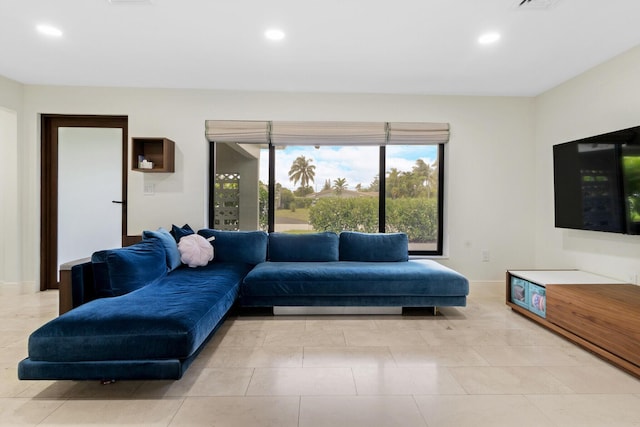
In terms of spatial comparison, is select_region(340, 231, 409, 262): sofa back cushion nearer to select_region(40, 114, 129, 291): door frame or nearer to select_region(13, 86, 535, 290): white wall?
select_region(13, 86, 535, 290): white wall

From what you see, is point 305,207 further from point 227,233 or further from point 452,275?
point 452,275

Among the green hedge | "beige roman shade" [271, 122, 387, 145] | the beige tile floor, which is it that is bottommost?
the beige tile floor

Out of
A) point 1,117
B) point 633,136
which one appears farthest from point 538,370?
point 1,117

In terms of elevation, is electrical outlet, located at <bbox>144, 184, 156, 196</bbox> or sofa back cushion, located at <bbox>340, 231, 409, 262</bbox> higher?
electrical outlet, located at <bbox>144, 184, 156, 196</bbox>

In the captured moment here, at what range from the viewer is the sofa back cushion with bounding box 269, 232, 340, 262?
3.84 meters

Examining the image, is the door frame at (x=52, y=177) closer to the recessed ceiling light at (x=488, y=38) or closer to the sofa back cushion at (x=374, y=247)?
the sofa back cushion at (x=374, y=247)

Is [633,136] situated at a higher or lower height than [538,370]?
higher

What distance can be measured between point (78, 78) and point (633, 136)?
209 inches

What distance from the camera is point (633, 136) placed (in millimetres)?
2684

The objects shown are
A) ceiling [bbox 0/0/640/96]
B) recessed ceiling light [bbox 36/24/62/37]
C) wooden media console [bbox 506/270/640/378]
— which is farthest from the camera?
recessed ceiling light [bbox 36/24/62/37]

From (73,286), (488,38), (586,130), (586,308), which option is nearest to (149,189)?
(73,286)

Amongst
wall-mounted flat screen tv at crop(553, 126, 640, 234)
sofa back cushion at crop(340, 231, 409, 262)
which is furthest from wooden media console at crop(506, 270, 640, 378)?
sofa back cushion at crop(340, 231, 409, 262)

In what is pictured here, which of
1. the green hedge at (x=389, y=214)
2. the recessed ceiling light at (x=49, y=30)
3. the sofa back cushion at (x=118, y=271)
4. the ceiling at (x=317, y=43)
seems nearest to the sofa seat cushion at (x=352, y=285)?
the sofa back cushion at (x=118, y=271)

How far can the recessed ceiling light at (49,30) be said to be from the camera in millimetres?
2660
